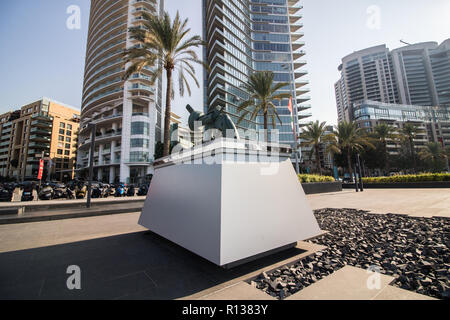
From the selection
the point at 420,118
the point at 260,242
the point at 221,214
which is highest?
the point at 420,118

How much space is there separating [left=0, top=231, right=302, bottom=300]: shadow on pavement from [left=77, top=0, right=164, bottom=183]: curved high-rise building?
38343 mm

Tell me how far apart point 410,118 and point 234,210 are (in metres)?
123

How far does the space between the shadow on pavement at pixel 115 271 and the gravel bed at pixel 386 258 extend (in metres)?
0.37

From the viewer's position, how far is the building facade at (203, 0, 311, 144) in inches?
1796

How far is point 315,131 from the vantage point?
2445 cm

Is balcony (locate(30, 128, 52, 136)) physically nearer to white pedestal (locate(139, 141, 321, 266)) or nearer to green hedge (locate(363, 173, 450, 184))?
white pedestal (locate(139, 141, 321, 266))

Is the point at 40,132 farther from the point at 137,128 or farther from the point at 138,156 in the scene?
the point at 138,156

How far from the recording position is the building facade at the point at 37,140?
201ft

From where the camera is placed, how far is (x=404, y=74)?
10512cm

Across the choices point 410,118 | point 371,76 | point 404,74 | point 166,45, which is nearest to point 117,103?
point 166,45

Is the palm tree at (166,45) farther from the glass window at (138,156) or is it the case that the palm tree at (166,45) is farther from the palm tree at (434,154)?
the palm tree at (434,154)
